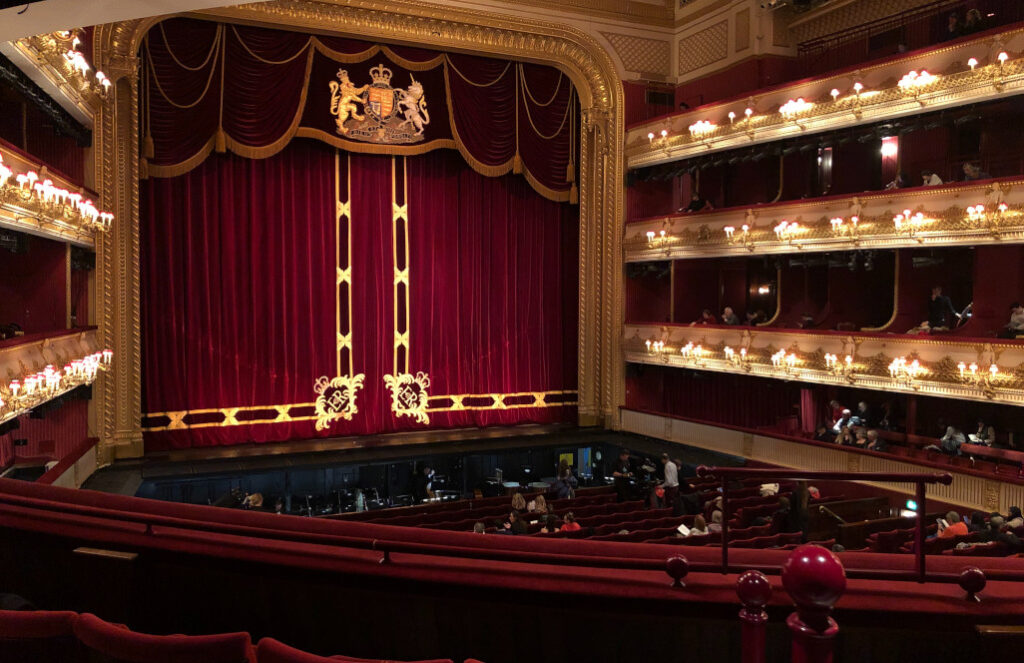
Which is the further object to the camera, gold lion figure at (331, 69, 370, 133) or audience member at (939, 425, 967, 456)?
gold lion figure at (331, 69, 370, 133)

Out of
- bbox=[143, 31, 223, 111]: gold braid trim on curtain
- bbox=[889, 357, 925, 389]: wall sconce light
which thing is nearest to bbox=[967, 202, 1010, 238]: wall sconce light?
bbox=[889, 357, 925, 389]: wall sconce light

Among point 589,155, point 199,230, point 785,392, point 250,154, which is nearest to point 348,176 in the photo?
point 250,154

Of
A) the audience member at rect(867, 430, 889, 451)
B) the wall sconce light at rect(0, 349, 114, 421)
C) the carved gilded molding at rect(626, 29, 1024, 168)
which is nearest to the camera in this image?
the wall sconce light at rect(0, 349, 114, 421)

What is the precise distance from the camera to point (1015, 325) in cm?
1142

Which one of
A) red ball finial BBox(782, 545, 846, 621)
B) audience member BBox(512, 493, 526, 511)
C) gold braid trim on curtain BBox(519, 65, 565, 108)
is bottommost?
audience member BBox(512, 493, 526, 511)

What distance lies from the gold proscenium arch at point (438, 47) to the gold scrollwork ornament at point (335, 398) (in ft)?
11.1

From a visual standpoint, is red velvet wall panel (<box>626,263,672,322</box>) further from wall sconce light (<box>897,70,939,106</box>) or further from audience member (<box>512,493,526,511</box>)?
audience member (<box>512,493,526,511</box>)

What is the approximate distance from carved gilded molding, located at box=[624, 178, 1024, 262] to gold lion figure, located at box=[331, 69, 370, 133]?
6.43 meters

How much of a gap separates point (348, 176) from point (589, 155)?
537 cm

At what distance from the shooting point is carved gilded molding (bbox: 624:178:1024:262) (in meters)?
11.5

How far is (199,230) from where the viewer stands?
15.3 meters

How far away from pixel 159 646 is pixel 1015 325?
12330 mm

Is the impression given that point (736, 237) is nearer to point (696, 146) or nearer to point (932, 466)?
point (696, 146)

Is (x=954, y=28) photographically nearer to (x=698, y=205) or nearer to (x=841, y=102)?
(x=841, y=102)
